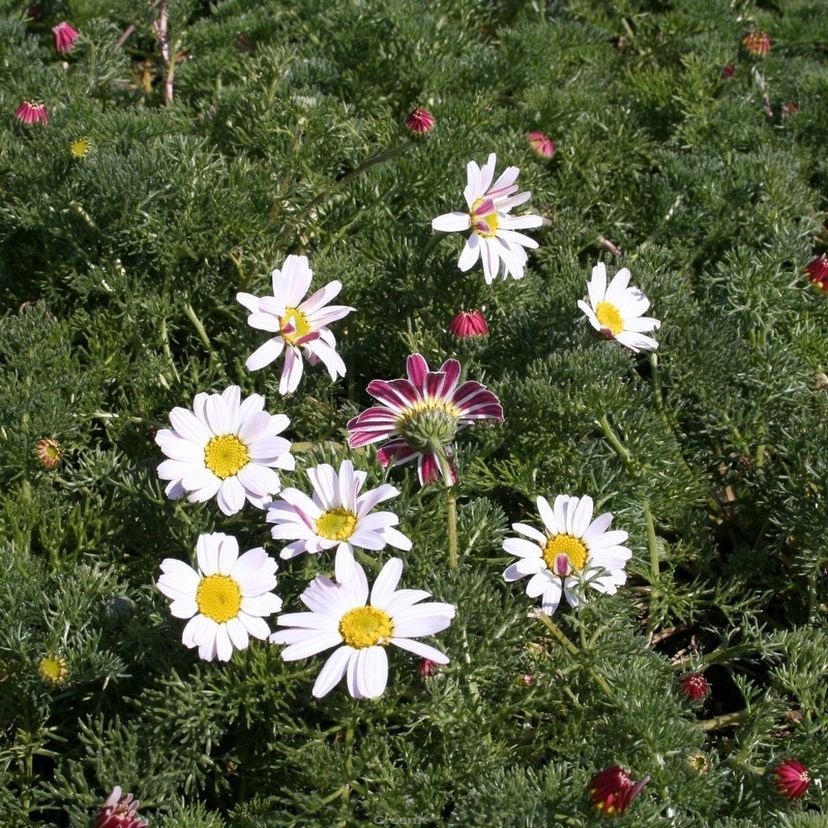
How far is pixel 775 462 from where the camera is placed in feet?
8.96

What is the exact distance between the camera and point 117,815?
177 centimetres

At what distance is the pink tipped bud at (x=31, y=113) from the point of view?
2.75m

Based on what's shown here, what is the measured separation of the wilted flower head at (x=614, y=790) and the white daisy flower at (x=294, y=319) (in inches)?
40.0

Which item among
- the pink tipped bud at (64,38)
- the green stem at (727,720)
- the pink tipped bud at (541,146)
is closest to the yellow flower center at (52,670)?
the green stem at (727,720)

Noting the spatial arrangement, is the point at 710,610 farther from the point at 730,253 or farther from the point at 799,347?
the point at 730,253

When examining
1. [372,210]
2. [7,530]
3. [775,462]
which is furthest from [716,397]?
[7,530]

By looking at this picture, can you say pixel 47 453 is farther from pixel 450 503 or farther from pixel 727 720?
→ pixel 727 720

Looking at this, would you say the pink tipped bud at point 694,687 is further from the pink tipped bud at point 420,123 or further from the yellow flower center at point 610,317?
the pink tipped bud at point 420,123

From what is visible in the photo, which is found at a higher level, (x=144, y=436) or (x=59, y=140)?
(x=59, y=140)

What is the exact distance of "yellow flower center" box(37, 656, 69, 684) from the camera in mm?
1920

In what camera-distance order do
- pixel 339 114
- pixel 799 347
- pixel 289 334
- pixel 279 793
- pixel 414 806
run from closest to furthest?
pixel 414 806
pixel 279 793
pixel 289 334
pixel 799 347
pixel 339 114

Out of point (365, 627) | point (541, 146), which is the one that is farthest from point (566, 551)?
point (541, 146)

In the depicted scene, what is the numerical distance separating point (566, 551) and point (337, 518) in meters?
0.53

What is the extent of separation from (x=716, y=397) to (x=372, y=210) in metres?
1.12
